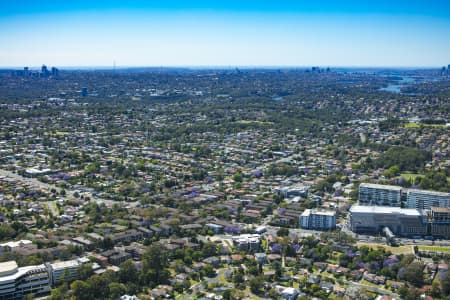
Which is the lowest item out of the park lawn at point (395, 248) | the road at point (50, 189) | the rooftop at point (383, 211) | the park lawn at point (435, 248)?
the park lawn at point (435, 248)

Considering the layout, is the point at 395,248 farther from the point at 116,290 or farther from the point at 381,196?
the point at 116,290

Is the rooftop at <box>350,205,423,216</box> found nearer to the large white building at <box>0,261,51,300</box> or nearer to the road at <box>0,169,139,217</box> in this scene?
the road at <box>0,169,139,217</box>

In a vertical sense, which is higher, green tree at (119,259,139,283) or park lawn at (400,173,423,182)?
green tree at (119,259,139,283)

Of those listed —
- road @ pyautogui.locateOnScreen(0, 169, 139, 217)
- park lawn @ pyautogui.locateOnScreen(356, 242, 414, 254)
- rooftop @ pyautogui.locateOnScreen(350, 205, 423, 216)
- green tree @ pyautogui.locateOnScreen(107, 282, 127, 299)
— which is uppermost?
rooftop @ pyautogui.locateOnScreen(350, 205, 423, 216)

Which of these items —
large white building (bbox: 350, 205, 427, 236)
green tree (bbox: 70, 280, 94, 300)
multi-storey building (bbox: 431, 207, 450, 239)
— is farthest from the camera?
large white building (bbox: 350, 205, 427, 236)

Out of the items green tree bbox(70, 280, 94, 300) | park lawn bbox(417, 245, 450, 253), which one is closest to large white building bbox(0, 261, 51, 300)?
green tree bbox(70, 280, 94, 300)

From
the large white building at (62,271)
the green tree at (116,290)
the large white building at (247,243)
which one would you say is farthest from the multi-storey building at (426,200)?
the large white building at (62,271)

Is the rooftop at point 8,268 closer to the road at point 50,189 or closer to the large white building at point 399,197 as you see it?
the road at point 50,189
